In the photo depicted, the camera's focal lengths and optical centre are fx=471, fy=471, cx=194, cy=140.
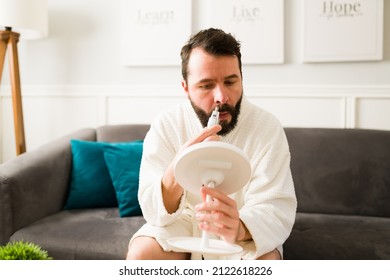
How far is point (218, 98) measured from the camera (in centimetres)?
145

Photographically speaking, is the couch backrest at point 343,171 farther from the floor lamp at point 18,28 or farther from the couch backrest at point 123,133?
the floor lamp at point 18,28

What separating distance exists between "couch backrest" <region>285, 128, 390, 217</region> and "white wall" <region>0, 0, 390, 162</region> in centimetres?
29

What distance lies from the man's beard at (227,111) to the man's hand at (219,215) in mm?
351

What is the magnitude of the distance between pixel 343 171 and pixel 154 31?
4.46 ft

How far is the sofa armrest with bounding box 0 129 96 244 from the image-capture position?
76.2 inches

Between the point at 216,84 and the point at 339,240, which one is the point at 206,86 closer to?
the point at 216,84

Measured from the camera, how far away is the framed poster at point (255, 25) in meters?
2.63

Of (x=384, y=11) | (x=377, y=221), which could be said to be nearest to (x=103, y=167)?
(x=377, y=221)

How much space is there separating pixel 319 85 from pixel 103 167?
126 cm

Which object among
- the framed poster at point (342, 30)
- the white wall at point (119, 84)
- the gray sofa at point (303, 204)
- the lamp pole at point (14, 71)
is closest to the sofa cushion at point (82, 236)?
the gray sofa at point (303, 204)

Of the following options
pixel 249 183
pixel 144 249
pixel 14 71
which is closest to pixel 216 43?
pixel 249 183

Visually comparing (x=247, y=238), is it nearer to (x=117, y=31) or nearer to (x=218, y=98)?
(x=218, y=98)

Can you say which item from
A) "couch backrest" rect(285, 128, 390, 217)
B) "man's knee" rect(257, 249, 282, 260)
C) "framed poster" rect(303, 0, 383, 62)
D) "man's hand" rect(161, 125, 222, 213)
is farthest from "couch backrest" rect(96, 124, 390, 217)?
"man's hand" rect(161, 125, 222, 213)

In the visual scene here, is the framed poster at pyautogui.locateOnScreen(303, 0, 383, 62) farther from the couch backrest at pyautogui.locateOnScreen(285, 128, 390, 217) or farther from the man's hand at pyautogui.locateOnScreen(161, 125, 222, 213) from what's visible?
the man's hand at pyautogui.locateOnScreen(161, 125, 222, 213)
